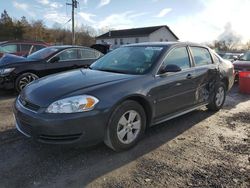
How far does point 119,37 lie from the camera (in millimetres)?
62031

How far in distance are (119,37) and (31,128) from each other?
5982 centimetres

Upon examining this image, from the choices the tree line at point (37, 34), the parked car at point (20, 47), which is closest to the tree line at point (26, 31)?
the tree line at point (37, 34)

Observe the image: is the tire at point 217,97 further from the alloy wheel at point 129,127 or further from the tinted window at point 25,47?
the tinted window at point 25,47

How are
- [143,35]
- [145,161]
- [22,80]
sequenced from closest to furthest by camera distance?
1. [145,161]
2. [22,80]
3. [143,35]

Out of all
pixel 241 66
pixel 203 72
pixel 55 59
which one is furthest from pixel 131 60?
pixel 241 66

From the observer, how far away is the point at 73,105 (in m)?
3.55

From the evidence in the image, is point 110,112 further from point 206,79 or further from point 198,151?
point 206,79

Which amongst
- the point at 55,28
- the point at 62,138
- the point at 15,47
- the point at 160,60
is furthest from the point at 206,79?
the point at 55,28

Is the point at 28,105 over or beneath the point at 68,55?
beneath

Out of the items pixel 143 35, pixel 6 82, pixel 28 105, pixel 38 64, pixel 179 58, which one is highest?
pixel 143 35

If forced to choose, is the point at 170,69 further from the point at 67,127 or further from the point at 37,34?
the point at 37,34

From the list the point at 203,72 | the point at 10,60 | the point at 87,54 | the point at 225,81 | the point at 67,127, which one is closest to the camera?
the point at 67,127

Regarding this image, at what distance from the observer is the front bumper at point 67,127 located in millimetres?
3469

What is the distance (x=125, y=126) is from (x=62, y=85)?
1.07 m
